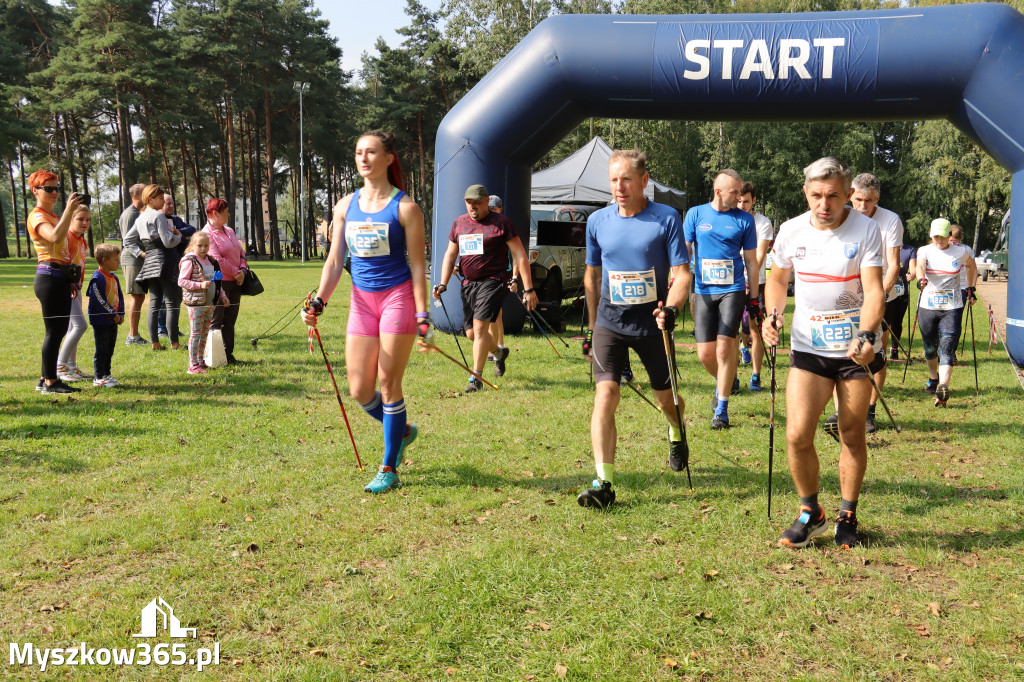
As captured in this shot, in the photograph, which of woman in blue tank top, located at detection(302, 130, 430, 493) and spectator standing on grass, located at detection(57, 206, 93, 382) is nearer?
woman in blue tank top, located at detection(302, 130, 430, 493)

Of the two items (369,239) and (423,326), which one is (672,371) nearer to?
(423,326)

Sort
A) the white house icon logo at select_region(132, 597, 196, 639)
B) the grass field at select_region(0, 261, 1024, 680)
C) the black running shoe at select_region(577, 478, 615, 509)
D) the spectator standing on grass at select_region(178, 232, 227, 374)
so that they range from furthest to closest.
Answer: the spectator standing on grass at select_region(178, 232, 227, 374) < the black running shoe at select_region(577, 478, 615, 509) < the white house icon logo at select_region(132, 597, 196, 639) < the grass field at select_region(0, 261, 1024, 680)

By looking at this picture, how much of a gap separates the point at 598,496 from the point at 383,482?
4.62ft

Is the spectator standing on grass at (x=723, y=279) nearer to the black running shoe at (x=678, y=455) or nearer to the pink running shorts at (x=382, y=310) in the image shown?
the black running shoe at (x=678, y=455)

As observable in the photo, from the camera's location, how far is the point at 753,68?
10133 mm

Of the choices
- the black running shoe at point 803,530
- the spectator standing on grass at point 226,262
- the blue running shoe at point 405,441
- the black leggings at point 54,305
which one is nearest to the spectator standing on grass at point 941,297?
the black running shoe at point 803,530

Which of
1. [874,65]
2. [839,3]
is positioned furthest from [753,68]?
[839,3]

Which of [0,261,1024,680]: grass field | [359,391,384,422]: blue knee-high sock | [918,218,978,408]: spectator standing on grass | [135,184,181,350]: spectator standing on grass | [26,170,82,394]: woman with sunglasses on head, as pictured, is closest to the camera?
[0,261,1024,680]: grass field

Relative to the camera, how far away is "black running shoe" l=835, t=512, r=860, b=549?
429 centimetres

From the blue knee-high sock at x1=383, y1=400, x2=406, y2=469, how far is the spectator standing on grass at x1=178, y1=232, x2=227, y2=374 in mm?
4617

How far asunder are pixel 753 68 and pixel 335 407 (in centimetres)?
682

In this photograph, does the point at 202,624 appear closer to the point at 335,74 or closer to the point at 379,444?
the point at 379,444

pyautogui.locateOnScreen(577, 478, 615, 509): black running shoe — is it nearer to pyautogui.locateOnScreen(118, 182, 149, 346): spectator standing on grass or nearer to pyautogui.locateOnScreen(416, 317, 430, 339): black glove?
pyautogui.locateOnScreen(416, 317, 430, 339): black glove

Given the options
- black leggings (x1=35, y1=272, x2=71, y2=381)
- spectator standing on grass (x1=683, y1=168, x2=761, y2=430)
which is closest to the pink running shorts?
spectator standing on grass (x1=683, y1=168, x2=761, y2=430)
